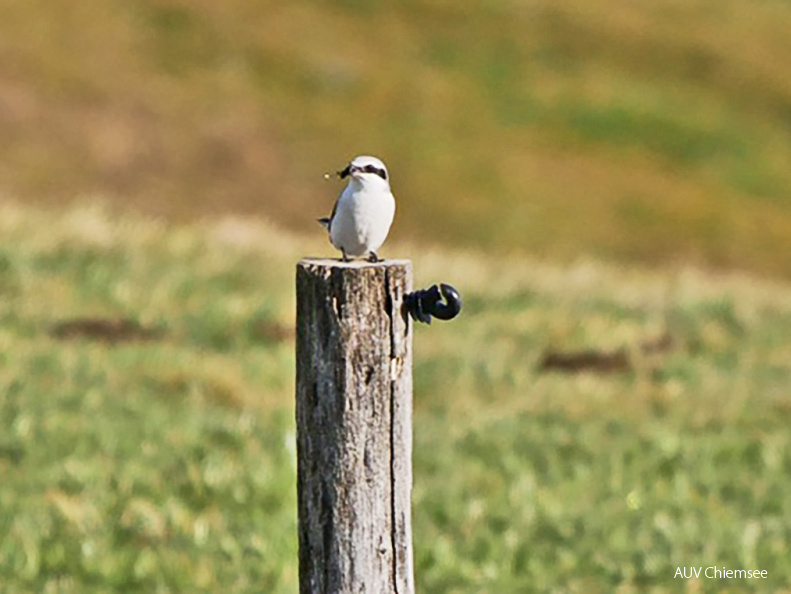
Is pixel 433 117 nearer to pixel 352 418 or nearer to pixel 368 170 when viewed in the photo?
pixel 368 170

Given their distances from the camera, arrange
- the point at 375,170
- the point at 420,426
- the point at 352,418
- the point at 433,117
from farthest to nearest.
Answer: the point at 433,117 < the point at 420,426 < the point at 375,170 < the point at 352,418

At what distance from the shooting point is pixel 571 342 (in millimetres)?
18156

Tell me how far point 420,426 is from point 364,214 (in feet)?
26.8

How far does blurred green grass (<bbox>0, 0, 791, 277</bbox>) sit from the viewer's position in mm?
44000

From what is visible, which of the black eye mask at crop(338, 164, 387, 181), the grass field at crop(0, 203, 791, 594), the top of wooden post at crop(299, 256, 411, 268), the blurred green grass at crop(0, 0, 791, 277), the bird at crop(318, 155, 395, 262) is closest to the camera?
the top of wooden post at crop(299, 256, 411, 268)

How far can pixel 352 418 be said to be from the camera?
20.0 ft

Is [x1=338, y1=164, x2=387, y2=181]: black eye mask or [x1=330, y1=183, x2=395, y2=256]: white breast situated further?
[x1=330, y1=183, x2=395, y2=256]: white breast

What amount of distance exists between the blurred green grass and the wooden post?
3226 centimetres

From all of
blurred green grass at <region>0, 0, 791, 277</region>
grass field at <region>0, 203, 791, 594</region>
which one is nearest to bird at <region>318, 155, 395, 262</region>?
grass field at <region>0, 203, 791, 594</region>

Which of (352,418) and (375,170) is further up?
(375,170)

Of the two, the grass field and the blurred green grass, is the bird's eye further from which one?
the blurred green grass

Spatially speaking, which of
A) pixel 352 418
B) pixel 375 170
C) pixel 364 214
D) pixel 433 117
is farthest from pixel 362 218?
pixel 433 117

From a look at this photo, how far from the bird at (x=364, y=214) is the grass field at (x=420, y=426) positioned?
389cm

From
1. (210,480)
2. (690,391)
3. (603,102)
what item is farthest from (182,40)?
(210,480)
